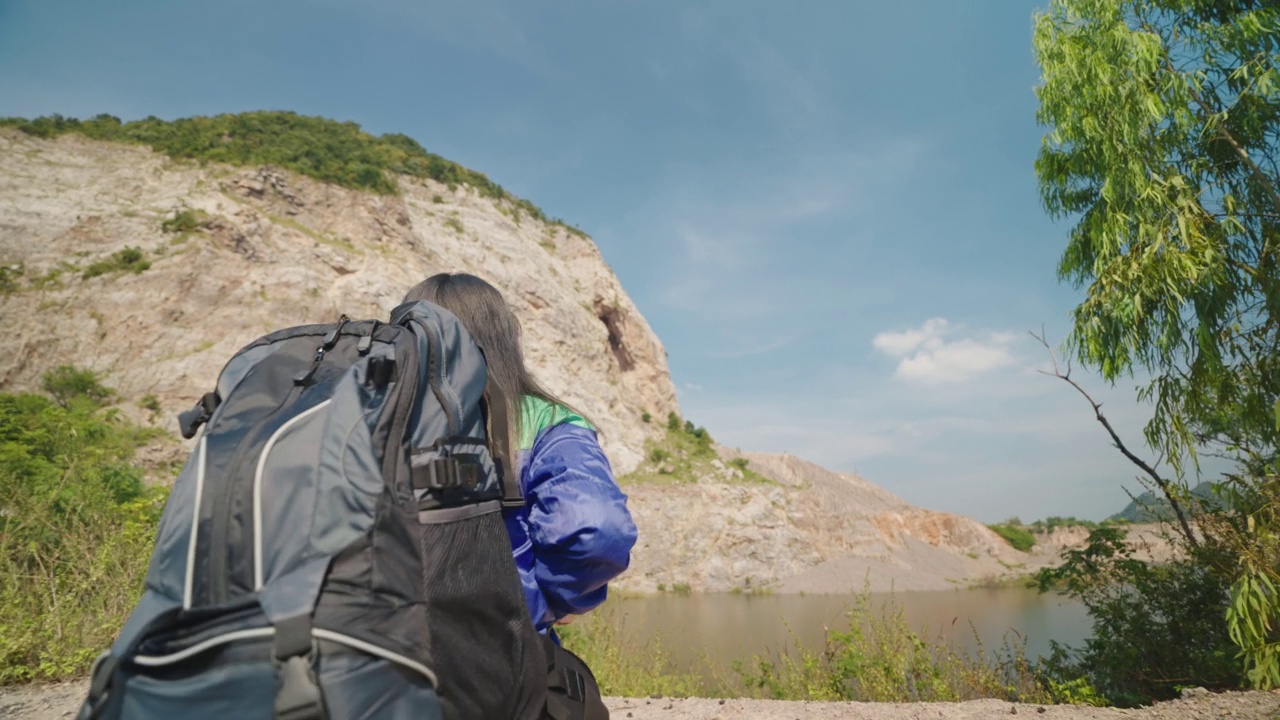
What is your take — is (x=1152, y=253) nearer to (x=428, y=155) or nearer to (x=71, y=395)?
(x=71, y=395)

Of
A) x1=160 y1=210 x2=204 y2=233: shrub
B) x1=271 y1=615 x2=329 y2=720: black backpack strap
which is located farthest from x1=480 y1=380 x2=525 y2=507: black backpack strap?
x1=160 y1=210 x2=204 y2=233: shrub

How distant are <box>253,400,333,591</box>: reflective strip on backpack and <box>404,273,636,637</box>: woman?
0.49 metres

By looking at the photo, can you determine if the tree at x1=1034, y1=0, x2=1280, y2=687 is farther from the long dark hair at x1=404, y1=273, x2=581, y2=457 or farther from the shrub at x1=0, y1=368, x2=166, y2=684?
the shrub at x1=0, y1=368, x2=166, y2=684

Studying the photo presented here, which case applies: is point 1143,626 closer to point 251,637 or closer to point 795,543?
point 251,637

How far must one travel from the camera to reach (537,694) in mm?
1267

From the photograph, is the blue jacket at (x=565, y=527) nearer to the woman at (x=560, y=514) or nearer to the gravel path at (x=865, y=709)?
the woman at (x=560, y=514)

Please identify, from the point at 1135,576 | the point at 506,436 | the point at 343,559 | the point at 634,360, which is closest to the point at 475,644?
the point at 343,559

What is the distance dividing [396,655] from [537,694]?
0.45m

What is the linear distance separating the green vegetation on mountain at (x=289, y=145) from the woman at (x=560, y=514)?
32.9m

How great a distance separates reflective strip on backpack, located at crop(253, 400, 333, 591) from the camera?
922 millimetres

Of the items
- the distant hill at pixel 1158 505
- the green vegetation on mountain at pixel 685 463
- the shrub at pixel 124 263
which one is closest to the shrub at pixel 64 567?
the distant hill at pixel 1158 505

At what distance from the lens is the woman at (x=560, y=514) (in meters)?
1.40

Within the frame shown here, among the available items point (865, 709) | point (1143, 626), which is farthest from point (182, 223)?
point (1143, 626)

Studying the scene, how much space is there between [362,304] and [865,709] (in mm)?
24633
